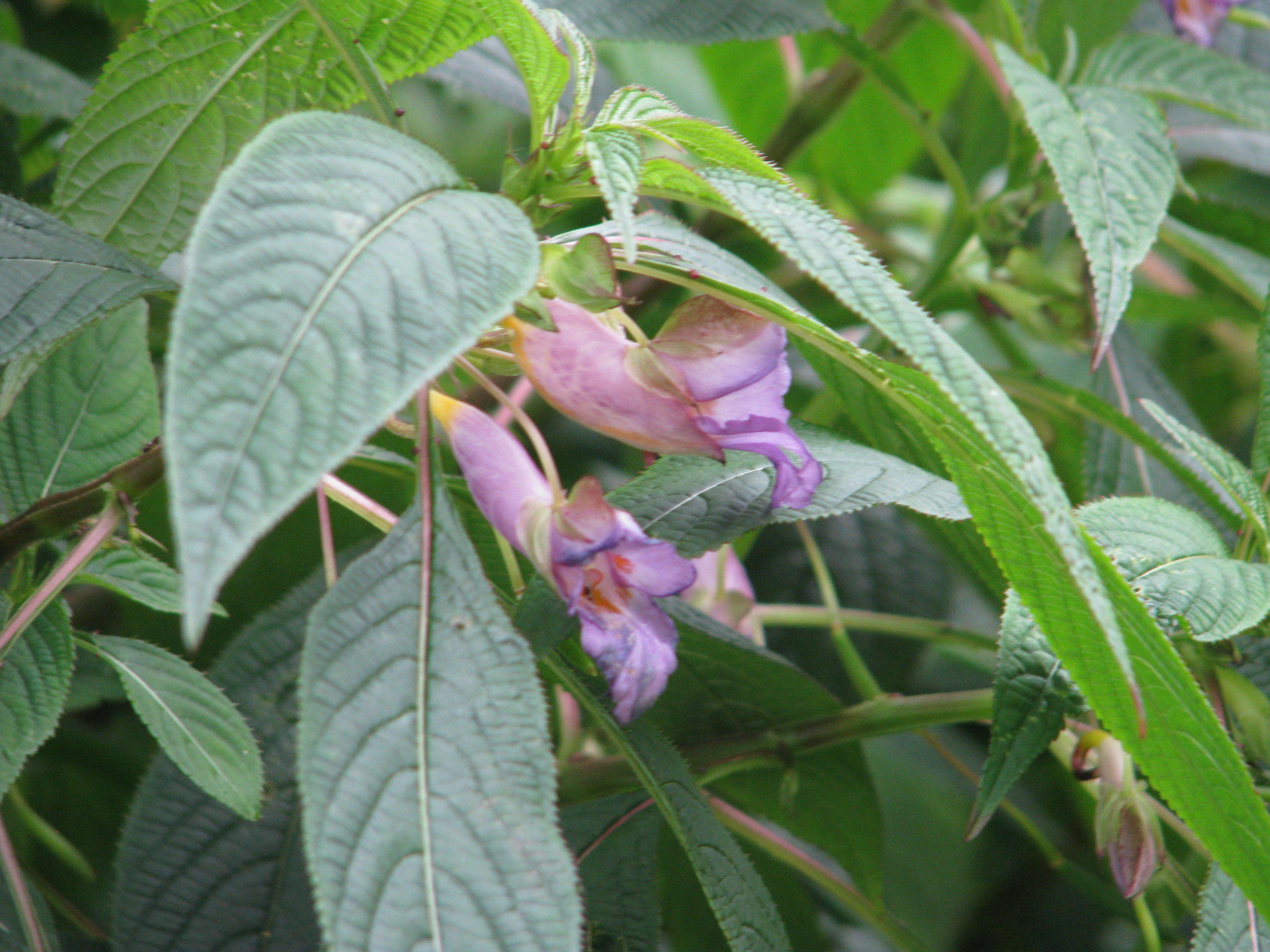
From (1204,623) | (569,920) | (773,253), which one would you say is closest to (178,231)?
(569,920)

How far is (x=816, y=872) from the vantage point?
3.02 ft

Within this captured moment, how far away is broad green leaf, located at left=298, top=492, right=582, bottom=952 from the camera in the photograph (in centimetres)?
42

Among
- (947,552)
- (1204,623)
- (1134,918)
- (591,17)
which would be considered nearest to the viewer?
Answer: (1204,623)

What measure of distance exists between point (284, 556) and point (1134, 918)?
34.6 inches

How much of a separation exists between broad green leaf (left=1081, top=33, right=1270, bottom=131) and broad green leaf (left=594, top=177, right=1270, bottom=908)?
669 mm

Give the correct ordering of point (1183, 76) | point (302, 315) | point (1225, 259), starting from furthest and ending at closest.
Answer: point (1225, 259), point (1183, 76), point (302, 315)

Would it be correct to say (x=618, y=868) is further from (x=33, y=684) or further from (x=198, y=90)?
(x=198, y=90)

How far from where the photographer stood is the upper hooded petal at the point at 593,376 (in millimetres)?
536

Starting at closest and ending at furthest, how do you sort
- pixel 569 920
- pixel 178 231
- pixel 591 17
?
1. pixel 569 920
2. pixel 178 231
3. pixel 591 17

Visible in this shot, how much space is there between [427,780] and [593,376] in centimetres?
21

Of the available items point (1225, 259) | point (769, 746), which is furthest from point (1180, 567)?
point (1225, 259)

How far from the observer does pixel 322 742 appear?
1.43 feet

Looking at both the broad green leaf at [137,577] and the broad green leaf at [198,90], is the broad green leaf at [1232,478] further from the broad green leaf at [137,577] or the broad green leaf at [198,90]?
the broad green leaf at [137,577]

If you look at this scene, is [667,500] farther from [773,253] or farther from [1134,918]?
[773,253]
